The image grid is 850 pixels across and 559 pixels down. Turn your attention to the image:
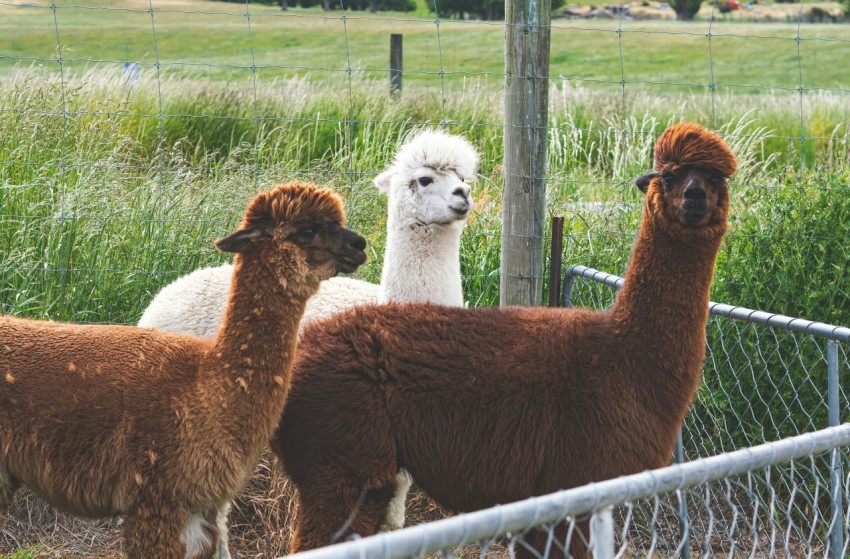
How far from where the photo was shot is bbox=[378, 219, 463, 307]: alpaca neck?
5262 mm

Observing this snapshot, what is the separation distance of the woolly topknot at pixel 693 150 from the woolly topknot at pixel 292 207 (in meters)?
1.21

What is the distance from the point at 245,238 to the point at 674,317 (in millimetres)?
1540

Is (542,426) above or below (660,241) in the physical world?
below

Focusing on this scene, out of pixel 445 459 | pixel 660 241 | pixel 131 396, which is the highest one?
pixel 660 241

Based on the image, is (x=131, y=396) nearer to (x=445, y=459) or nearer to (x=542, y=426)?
(x=445, y=459)

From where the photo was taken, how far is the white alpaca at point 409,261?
205 inches

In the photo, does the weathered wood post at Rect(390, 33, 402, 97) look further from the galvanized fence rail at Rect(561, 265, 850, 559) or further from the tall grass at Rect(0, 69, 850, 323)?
the galvanized fence rail at Rect(561, 265, 850, 559)

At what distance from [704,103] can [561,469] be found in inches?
581

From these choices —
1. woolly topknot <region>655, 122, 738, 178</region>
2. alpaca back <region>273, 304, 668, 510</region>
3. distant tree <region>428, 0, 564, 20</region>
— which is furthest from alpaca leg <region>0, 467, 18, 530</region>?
distant tree <region>428, 0, 564, 20</region>

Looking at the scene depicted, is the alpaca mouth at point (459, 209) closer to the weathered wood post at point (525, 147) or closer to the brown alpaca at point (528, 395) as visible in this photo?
the weathered wood post at point (525, 147)

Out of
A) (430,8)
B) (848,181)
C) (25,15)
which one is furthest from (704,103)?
(25,15)

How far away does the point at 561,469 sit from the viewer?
3.72 meters

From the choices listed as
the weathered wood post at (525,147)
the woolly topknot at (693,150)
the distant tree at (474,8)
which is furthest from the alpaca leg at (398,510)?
the distant tree at (474,8)

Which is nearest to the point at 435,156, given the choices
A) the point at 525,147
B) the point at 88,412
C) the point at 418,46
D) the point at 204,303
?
the point at 525,147
